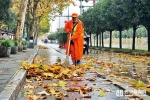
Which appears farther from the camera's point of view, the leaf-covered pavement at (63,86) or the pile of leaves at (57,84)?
the pile of leaves at (57,84)

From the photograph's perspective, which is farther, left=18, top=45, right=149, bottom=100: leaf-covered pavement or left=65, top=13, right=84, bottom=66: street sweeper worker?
left=65, top=13, right=84, bottom=66: street sweeper worker

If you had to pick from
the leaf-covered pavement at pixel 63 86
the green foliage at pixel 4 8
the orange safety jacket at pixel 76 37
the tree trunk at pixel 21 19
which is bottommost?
the leaf-covered pavement at pixel 63 86

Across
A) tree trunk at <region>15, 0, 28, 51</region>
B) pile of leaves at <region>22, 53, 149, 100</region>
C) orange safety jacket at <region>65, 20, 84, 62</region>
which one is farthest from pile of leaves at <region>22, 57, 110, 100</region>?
tree trunk at <region>15, 0, 28, 51</region>

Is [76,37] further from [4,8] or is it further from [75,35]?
[4,8]

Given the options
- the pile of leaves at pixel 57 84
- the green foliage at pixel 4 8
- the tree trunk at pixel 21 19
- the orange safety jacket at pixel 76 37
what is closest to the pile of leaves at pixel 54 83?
the pile of leaves at pixel 57 84

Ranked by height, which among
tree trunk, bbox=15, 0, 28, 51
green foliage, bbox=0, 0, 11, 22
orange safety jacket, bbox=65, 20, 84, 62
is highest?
green foliage, bbox=0, 0, 11, 22

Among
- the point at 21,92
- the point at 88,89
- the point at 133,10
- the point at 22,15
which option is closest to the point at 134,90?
the point at 88,89

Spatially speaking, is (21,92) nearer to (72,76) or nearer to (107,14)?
(72,76)

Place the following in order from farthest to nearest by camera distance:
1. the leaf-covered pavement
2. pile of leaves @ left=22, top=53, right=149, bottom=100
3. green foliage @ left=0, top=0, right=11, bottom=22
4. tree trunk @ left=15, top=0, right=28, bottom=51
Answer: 1. green foliage @ left=0, top=0, right=11, bottom=22
2. tree trunk @ left=15, top=0, right=28, bottom=51
3. pile of leaves @ left=22, top=53, right=149, bottom=100
4. the leaf-covered pavement

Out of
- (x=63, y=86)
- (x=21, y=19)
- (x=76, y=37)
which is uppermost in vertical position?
(x=21, y=19)

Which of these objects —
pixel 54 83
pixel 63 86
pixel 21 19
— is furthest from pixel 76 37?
pixel 21 19

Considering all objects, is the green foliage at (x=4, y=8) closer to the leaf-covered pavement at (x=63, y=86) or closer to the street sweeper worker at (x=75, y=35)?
the street sweeper worker at (x=75, y=35)

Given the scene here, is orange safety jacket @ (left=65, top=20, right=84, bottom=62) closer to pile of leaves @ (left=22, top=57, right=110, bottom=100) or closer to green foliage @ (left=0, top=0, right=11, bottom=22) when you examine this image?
pile of leaves @ (left=22, top=57, right=110, bottom=100)

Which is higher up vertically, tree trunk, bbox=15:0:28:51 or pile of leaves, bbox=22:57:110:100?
tree trunk, bbox=15:0:28:51
